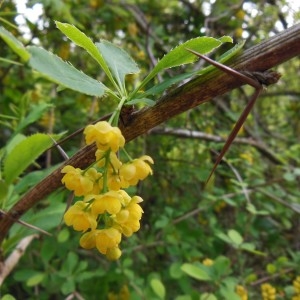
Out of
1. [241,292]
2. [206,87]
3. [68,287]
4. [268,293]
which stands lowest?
[268,293]

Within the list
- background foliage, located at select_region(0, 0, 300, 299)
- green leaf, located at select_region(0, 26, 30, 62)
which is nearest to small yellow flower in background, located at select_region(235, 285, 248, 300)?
background foliage, located at select_region(0, 0, 300, 299)

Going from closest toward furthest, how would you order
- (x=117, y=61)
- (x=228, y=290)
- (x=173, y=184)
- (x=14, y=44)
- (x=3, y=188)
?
(x=14, y=44)
(x=117, y=61)
(x=3, y=188)
(x=228, y=290)
(x=173, y=184)

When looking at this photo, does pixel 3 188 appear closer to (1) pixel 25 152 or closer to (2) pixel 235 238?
(1) pixel 25 152

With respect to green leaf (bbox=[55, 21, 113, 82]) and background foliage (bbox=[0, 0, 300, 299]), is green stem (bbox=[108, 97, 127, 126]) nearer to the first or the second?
green leaf (bbox=[55, 21, 113, 82])

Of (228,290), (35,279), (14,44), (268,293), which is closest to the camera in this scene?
(14,44)

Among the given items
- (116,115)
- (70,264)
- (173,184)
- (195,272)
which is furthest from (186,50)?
(173,184)

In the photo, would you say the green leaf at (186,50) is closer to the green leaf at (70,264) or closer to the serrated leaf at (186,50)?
the serrated leaf at (186,50)

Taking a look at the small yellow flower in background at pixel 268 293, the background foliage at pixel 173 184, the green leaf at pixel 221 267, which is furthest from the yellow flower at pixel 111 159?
the small yellow flower in background at pixel 268 293
